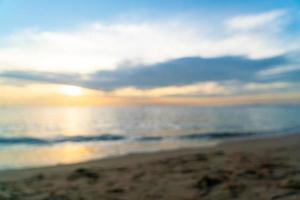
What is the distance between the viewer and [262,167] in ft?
19.5

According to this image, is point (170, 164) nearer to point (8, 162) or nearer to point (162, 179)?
point (162, 179)

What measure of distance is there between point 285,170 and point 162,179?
229 cm

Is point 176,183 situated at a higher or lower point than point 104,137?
higher

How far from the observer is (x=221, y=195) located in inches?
168

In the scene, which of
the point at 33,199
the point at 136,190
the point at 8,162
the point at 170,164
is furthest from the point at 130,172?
the point at 8,162

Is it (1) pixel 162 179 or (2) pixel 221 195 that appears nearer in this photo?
(2) pixel 221 195

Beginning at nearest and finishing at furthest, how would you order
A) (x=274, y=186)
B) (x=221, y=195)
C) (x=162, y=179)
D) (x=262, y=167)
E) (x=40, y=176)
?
(x=221, y=195), (x=274, y=186), (x=162, y=179), (x=262, y=167), (x=40, y=176)

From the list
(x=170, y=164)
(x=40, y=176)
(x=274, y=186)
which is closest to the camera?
(x=274, y=186)

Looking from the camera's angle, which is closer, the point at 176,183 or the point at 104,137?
the point at 176,183

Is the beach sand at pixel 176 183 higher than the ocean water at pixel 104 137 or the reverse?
higher

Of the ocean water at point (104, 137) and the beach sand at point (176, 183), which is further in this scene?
the ocean water at point (104, 137)

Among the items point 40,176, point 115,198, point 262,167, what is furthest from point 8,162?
point 262,167

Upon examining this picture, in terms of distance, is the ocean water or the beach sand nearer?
the beach sand

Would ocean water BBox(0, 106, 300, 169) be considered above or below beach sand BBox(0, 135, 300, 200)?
below
